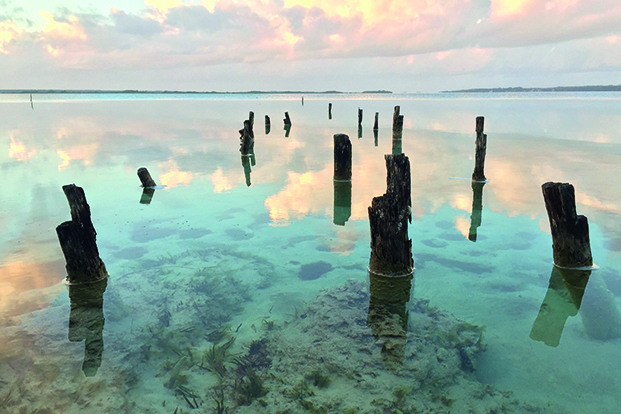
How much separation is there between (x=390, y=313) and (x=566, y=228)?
358 cm

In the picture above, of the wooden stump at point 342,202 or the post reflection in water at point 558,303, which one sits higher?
the wooden stump at point 342,202

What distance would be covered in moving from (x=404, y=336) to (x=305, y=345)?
1.25 m

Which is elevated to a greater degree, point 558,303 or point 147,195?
point 147,195

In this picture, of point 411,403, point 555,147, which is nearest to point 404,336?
point 411,403

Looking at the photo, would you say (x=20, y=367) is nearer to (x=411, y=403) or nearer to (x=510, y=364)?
(x=411, y=403)

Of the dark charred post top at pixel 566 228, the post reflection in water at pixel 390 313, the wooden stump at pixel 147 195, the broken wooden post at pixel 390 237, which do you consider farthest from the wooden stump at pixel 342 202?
the wooden stump at pixel 147 195

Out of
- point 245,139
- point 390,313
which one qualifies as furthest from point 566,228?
point 245,139

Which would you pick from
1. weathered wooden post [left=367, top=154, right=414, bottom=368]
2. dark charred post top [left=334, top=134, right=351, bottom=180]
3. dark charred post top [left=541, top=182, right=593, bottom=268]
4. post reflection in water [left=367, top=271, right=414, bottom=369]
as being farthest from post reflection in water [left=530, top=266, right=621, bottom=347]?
dark charred post top [left=334, top=134, right=351, bottom=180]

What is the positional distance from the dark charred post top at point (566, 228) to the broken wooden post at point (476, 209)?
6.17ft

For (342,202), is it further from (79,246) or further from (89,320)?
(89,320)

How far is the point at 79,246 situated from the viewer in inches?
269

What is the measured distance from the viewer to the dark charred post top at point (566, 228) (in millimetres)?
6961

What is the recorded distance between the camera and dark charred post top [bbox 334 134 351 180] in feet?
46.1

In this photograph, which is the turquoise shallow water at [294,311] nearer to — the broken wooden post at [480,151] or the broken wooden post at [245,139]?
the broken wooden post at [480,151]
